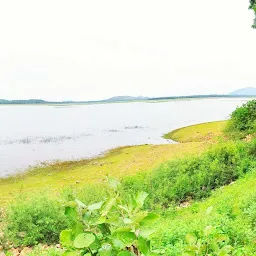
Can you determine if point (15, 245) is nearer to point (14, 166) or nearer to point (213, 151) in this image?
point (213, 151)

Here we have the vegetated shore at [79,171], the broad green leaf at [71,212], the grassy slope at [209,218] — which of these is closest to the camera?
the broad green leaf at [71,212]

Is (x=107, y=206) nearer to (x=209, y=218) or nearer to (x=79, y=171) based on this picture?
(x=209, y=218)

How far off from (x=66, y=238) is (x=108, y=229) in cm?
21

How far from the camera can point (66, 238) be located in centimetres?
153

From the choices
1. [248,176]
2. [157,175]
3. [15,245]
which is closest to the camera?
[15,245]

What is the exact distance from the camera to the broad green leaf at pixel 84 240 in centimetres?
144

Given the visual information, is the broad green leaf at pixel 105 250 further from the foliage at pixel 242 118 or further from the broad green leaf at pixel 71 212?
the foliage at pixel 242 118

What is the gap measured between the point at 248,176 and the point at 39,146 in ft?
110

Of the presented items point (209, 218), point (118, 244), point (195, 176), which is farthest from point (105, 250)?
point (195, 176)

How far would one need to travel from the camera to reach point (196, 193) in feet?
40.7

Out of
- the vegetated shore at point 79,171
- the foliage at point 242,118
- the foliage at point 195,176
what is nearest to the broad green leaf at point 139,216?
the foliage at point 195,176

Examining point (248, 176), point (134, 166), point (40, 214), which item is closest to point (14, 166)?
point (134, 166)

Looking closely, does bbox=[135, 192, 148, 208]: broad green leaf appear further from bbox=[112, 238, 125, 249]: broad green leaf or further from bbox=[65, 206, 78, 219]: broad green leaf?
bbox=[65, 206, 78, 219]: broad green leaf

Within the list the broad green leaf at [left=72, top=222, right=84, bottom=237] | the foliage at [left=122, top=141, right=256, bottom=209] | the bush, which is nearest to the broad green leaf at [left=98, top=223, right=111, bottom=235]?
the broad green leaf at [left=72, top=222, right=84, bottom=237]
